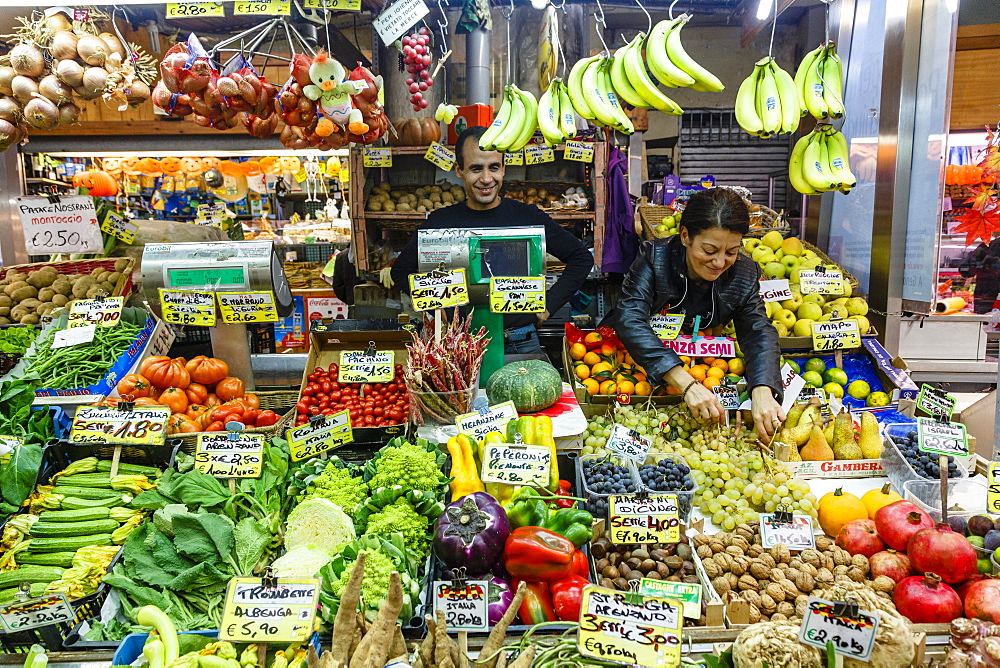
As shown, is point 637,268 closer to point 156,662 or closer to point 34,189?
point 156,662

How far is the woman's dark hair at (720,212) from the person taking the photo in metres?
2.77

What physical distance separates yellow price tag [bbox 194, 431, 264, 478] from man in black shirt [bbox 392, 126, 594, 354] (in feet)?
4.93

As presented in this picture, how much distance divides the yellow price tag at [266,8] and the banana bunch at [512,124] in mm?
1112

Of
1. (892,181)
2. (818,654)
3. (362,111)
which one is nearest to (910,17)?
(892,181)

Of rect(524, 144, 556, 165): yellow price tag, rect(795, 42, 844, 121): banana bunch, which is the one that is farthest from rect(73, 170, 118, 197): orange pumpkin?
rect(795, 42, 844, 121): banana bunch

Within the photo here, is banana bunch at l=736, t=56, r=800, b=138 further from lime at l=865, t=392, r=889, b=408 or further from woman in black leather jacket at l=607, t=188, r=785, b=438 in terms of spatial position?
lime at l=865, t=392, r=889, b=408

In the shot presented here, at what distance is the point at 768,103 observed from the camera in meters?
3.10

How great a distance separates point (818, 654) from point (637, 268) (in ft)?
6.54

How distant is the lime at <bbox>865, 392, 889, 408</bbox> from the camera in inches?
118

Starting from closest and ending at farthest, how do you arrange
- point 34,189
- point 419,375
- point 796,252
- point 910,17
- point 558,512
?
1. point 558,512
2. point 419,375
3. point 910,17
4. point 796,252
5. point 34,189

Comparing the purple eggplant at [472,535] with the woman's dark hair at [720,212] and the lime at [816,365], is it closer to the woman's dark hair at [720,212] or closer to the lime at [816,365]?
the woman's dark hair at [720,212]

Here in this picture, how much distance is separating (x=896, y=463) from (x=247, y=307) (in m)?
2.75

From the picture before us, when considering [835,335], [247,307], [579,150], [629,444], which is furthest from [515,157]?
[629,444]

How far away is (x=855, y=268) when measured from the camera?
165 inches
